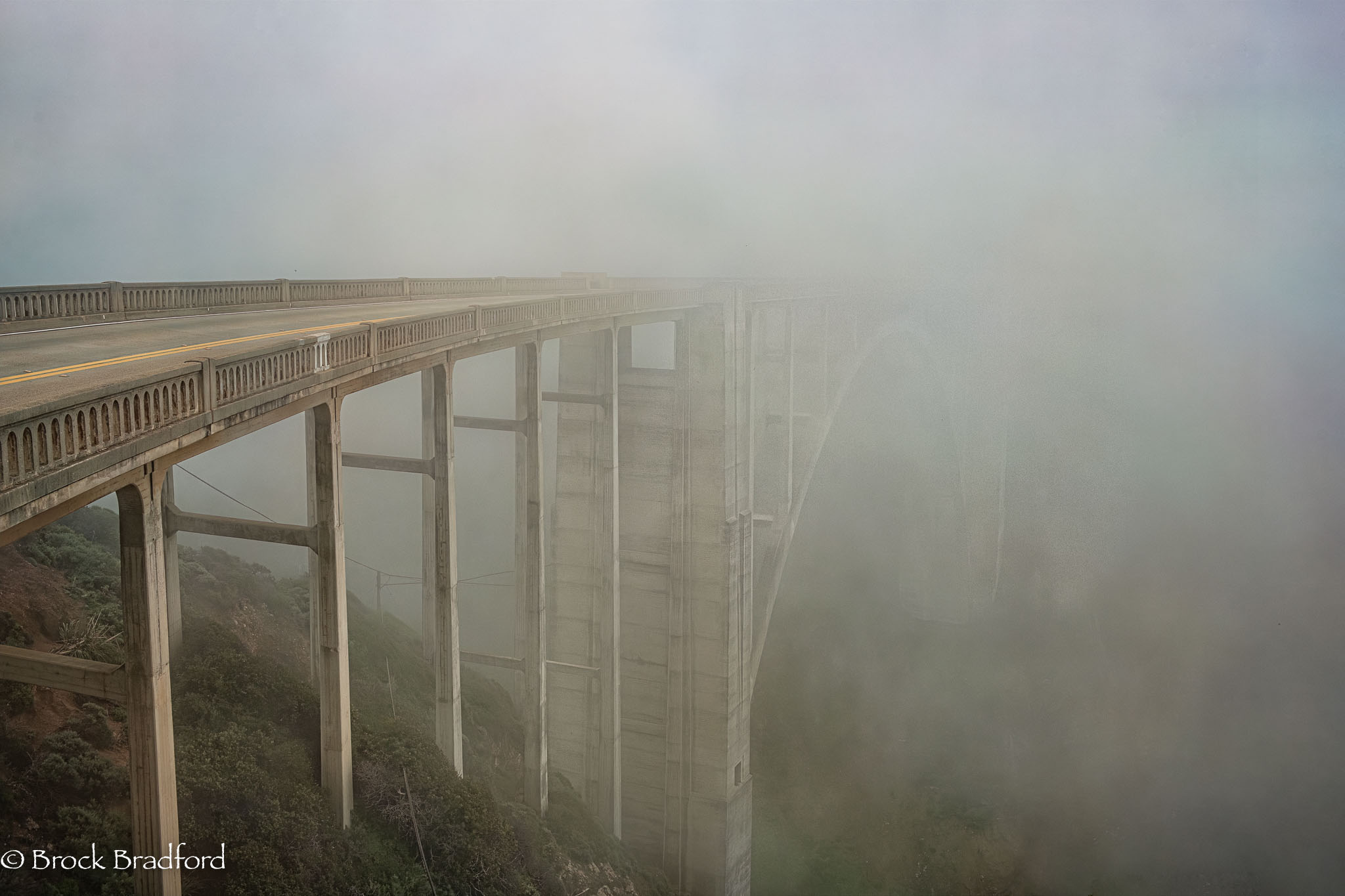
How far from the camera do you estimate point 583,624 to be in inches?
795

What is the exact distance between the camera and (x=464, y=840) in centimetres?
1161

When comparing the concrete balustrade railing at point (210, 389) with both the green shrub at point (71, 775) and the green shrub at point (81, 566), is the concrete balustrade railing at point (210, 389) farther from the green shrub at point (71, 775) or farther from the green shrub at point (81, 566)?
the green shrub at point (81, 566)

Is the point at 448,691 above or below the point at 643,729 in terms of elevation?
above

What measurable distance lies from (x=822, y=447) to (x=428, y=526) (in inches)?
831

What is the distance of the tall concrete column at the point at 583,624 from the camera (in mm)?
18953

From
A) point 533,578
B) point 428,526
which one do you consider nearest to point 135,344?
point 428,526

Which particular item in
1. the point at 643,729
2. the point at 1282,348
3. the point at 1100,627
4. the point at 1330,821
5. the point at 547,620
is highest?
the point at 1282,348

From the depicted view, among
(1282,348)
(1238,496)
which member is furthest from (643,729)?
(1282,348)

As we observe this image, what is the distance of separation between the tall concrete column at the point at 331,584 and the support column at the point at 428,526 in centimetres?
226

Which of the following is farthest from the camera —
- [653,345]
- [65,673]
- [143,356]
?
[653,345]

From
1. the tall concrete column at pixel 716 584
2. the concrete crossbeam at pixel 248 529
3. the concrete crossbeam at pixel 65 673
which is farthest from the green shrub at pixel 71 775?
the tall concrete column at pixel 716 584

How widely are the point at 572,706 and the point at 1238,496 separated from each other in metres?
37.9

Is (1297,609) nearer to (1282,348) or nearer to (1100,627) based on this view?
(1100,627)

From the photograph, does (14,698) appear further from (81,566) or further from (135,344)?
(81,566)
